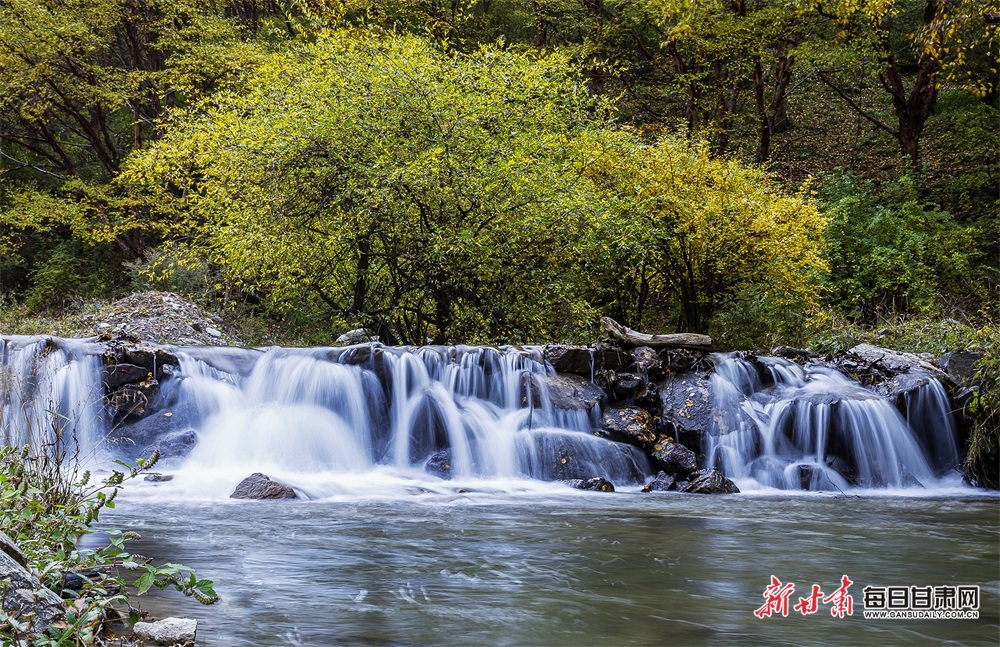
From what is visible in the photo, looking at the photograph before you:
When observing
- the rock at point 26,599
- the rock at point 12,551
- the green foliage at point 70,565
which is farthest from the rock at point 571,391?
the rock at point 26,599

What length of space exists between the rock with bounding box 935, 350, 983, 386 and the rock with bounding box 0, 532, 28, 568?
35.0ft

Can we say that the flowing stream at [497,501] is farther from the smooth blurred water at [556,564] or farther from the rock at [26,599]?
the rock at [26,599]

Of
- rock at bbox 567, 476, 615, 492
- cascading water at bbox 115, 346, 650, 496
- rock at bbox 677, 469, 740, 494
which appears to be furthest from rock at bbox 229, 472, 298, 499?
rock at bbox 677, 469, 740, 494

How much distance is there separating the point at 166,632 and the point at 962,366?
34.3 feet

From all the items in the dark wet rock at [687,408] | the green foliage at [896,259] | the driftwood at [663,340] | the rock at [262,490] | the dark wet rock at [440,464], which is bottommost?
the dark wet rock at [440,464]

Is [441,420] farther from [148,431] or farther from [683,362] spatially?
[148,431]

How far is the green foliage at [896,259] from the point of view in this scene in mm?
18031

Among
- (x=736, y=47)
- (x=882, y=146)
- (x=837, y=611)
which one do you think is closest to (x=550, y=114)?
(x=736, y=47)

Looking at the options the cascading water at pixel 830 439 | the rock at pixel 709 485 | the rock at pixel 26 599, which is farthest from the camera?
the cascading water at pixel 830 439

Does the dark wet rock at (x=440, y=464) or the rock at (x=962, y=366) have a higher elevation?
the rock at (x=962, y=366)

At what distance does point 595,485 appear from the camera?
10070 millimetres

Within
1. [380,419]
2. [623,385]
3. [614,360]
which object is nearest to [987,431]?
[623,385]

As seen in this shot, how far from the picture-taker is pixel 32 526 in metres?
4.27

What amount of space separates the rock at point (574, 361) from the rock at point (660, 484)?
82.4 inches
